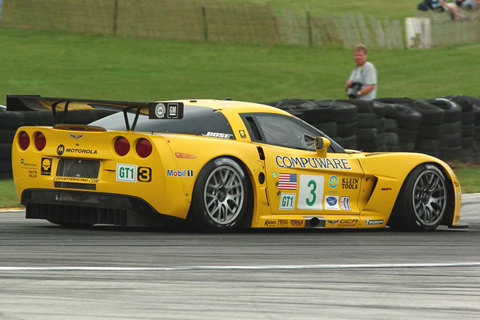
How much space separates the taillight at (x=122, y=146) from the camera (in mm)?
7805

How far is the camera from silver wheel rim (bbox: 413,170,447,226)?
9.38 m

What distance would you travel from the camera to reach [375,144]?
1395 centimetres

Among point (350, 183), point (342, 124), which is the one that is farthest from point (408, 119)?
point (350, 183)

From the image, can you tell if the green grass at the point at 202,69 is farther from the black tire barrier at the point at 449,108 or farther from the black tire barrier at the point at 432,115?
the black tire barrier at the point at 432,115

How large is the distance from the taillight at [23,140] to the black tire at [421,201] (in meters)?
3.47

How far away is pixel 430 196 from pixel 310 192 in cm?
143

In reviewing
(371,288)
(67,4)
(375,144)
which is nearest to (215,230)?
(371,288)

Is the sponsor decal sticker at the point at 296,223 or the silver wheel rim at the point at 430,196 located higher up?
the silver wheel rim at the point at 430,196

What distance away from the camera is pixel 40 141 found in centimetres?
821

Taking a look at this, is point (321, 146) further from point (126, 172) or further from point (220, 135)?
point (126, 172)

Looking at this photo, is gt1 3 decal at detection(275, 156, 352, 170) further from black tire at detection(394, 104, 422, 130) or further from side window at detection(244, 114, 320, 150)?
black tire at detection(394, 104, 422, 130)

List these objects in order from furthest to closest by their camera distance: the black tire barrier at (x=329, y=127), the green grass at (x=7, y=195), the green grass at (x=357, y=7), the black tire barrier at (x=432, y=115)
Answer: the green grass at (x=357, y=7)
the black tire barrier at (x=432, y=115)
the black tire barrier at (x=329, y=127)
the green grass at (x=7, y=195)

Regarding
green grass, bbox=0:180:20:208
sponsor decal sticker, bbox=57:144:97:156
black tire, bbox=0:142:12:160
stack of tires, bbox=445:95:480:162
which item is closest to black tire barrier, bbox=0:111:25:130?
black tire, bbox=0:142:12:160

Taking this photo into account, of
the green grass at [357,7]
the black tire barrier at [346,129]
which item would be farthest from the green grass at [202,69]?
the green grass at [357,7]
